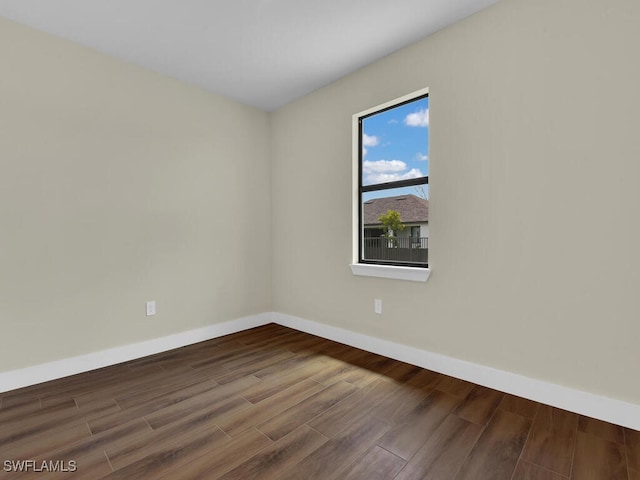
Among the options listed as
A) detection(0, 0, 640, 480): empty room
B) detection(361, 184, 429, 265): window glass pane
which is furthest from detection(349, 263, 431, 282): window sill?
detection(361, 184, 429, 265): window glass pane

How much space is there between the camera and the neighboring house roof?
2.50m

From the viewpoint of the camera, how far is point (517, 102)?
1.93 m

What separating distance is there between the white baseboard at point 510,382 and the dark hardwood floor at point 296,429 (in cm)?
6

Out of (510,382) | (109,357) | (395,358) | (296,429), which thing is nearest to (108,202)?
(109,357)

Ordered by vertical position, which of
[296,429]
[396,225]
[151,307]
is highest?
[396,225]

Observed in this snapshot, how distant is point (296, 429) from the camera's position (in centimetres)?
163

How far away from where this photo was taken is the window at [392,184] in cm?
250

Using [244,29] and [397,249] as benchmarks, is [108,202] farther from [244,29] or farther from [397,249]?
[397,249]

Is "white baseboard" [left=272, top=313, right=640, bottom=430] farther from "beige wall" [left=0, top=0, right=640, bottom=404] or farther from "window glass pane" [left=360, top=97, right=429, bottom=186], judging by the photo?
"window glass pane" [left=360, top=97, right=429, bottom=186]

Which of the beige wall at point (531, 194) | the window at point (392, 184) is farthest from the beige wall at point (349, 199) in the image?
the window at point (392, 184)

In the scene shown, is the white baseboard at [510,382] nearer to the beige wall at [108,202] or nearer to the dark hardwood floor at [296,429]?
the dark hardwood floor at [296,429]

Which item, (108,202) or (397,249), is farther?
(397,249)

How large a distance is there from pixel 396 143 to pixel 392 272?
1.12 metres

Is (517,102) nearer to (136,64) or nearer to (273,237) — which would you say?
(273,237)
